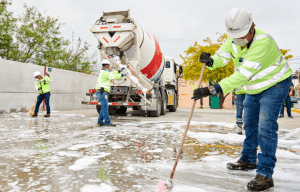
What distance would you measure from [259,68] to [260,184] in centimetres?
114

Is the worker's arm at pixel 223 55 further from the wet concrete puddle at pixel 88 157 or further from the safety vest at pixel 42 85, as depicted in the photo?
the safety vest at pixel 42 85

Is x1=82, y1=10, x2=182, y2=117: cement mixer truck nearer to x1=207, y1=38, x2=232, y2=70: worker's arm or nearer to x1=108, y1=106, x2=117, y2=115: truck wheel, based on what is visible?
x1=108, y1=106, x2=117, y2=115: truck wheel

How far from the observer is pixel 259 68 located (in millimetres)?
2775

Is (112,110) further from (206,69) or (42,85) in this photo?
(206,69)

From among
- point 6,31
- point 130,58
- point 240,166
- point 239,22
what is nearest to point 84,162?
point 240,166

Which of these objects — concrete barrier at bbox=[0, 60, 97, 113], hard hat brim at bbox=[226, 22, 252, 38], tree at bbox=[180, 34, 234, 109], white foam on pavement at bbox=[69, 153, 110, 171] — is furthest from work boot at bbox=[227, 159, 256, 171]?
tree at bbox=[180, 34, 234, 109]

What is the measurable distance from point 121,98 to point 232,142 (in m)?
5.83

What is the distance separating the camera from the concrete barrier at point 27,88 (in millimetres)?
11641

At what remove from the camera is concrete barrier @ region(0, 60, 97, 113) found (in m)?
11.6

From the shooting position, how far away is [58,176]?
2977mm

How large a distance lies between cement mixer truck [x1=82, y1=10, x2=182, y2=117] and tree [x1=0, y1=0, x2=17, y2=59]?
465 inches

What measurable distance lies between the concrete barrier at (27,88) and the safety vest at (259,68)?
437 inches

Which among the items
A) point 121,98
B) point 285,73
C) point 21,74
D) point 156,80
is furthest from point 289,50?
point 285,73

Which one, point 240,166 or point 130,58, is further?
point 130,58
